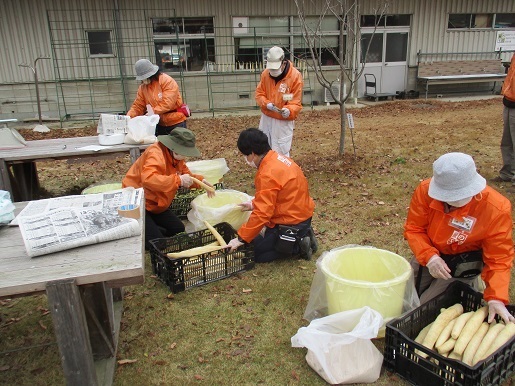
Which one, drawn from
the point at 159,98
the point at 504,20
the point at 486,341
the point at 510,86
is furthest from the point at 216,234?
the point at 504,20

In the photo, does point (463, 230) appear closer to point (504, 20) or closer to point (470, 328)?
point (470, 328)

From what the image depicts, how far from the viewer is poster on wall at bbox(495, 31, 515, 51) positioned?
15.1m

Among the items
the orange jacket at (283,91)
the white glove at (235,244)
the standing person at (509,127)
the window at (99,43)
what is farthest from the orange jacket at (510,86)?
the window at (99,43)

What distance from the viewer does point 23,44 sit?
37.6 ft

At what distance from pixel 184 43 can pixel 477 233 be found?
11544mm

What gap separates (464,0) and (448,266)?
47.3ft

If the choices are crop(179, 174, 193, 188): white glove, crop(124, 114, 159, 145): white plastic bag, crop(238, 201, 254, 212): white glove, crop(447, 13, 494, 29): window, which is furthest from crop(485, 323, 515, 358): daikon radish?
crop(447, 13, 494, 29): window

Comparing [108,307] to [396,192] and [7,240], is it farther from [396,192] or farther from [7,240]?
[396,192]

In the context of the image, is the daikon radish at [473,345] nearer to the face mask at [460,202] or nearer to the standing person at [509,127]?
the face mask at [460,202]

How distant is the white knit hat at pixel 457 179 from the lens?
7.70 feet

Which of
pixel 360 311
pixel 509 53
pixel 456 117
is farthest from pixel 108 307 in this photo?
pixel 509 53

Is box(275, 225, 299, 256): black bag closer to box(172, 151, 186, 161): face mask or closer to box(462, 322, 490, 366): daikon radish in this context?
box(172, 151, 186, 161): face mask

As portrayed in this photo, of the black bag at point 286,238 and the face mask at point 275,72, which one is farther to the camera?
the face mask at point 275,72

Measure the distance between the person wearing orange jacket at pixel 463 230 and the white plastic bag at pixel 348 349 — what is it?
0.57 meters
